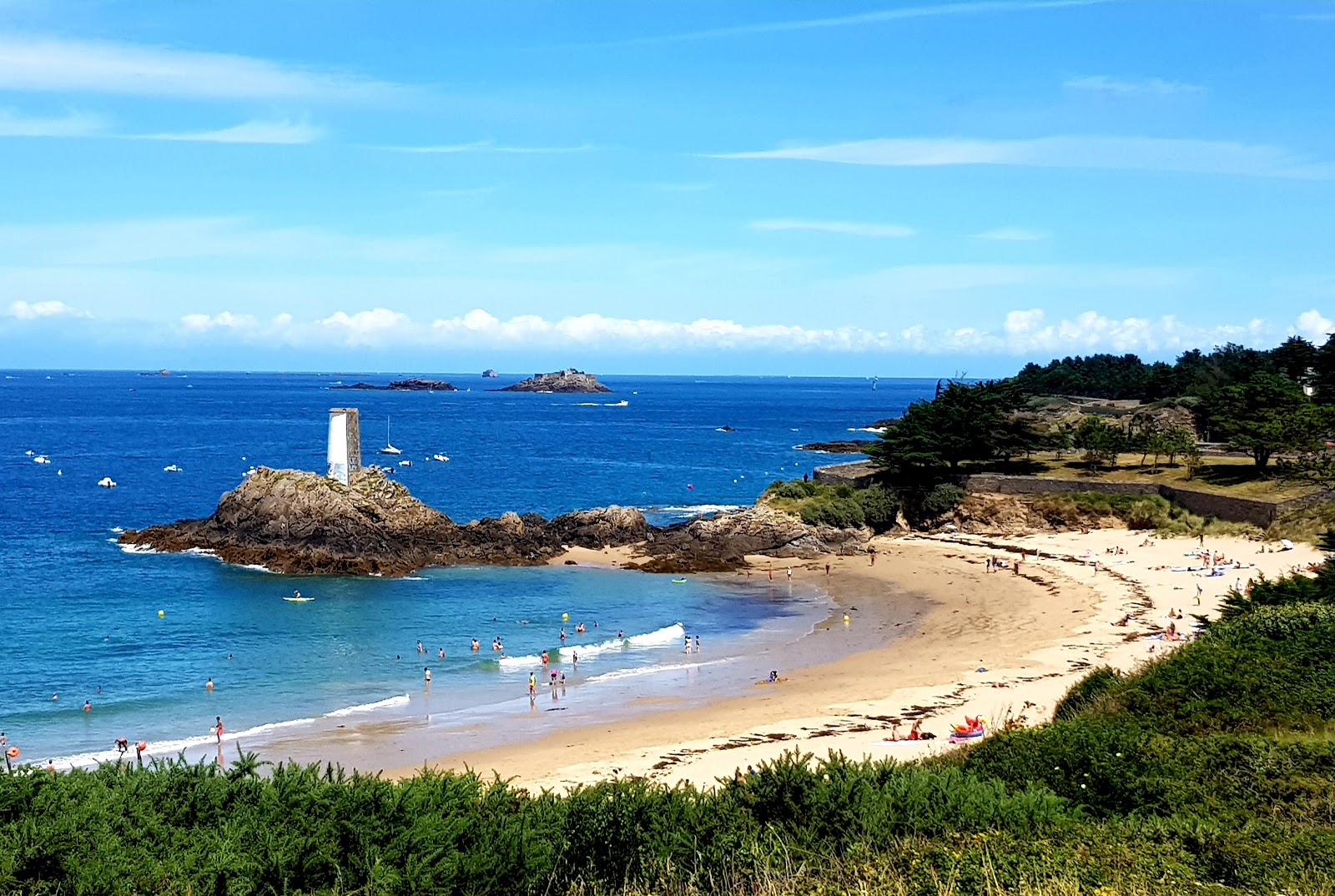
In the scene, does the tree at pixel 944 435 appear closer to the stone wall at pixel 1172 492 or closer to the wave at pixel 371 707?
the stone wall at pixel 1172 492

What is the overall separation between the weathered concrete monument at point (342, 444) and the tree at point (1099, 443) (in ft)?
122

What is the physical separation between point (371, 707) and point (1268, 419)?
41.6 metres

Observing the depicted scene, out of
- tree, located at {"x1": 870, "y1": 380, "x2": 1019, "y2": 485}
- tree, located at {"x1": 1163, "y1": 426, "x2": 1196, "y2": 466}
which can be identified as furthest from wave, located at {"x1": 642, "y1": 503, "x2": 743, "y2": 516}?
tree, located at {"x1": 1163, "y1": 426, "x2": 1196, "y2": 466}

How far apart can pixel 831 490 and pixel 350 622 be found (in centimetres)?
2707

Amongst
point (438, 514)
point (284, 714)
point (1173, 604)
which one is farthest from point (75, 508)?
point (1173, 604)

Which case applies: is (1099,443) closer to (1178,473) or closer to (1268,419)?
(1178,473)

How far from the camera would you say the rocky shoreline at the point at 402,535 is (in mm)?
47062

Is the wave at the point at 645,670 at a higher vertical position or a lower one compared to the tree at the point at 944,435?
lower

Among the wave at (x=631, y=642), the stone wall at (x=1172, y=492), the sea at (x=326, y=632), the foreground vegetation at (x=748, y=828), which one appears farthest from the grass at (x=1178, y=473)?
the foreground vegetation at (x=748, y=828)

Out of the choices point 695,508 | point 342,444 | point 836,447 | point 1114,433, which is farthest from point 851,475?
point 836,447

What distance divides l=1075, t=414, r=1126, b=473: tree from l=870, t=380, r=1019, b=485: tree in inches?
175

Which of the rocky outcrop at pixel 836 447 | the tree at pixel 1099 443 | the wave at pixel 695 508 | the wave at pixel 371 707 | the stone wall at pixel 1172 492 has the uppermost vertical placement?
the tree at pixel 1099 443

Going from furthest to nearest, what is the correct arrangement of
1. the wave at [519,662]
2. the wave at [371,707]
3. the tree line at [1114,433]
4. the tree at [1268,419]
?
the tree line at [1114,433], the tree at [1268,419], the wave at [519,662], the wave at [371,707]

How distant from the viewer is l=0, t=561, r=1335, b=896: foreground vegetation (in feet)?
31.0
